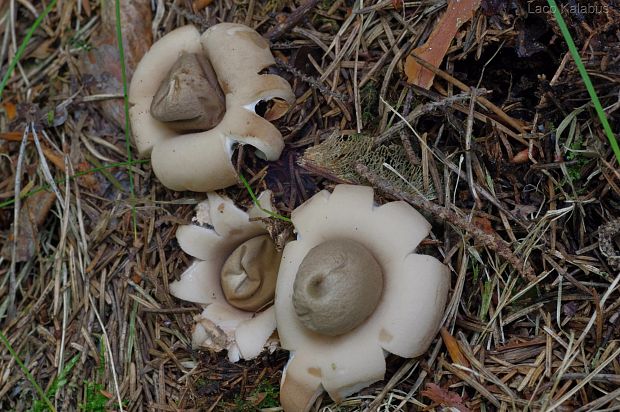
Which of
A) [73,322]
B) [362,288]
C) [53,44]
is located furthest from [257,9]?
[73,322]

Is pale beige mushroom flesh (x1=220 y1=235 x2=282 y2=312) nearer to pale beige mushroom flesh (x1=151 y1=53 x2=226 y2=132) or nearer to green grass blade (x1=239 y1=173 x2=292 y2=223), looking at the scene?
green grass blade (x1=239 y1=173 x2=292 y2=223)

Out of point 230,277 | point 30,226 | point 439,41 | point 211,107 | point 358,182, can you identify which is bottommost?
point 30,226

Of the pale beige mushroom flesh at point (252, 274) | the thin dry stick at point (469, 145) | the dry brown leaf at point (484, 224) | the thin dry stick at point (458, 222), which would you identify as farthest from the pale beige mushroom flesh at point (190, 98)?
the dry brown leaf at point (484, 224)

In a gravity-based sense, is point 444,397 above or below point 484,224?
below

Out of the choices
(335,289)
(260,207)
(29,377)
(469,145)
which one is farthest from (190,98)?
(29,377)

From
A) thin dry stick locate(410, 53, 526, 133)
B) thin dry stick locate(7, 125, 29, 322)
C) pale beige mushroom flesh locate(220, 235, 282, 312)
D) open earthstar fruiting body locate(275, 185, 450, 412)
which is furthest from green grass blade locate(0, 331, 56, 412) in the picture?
thin dry stick locate(410, 53, 526, 133)

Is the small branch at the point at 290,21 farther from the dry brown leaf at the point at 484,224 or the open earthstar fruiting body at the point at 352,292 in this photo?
the dry brown leaf at the point at 484,224

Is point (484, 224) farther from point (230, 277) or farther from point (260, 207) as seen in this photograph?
point (230, 277)
